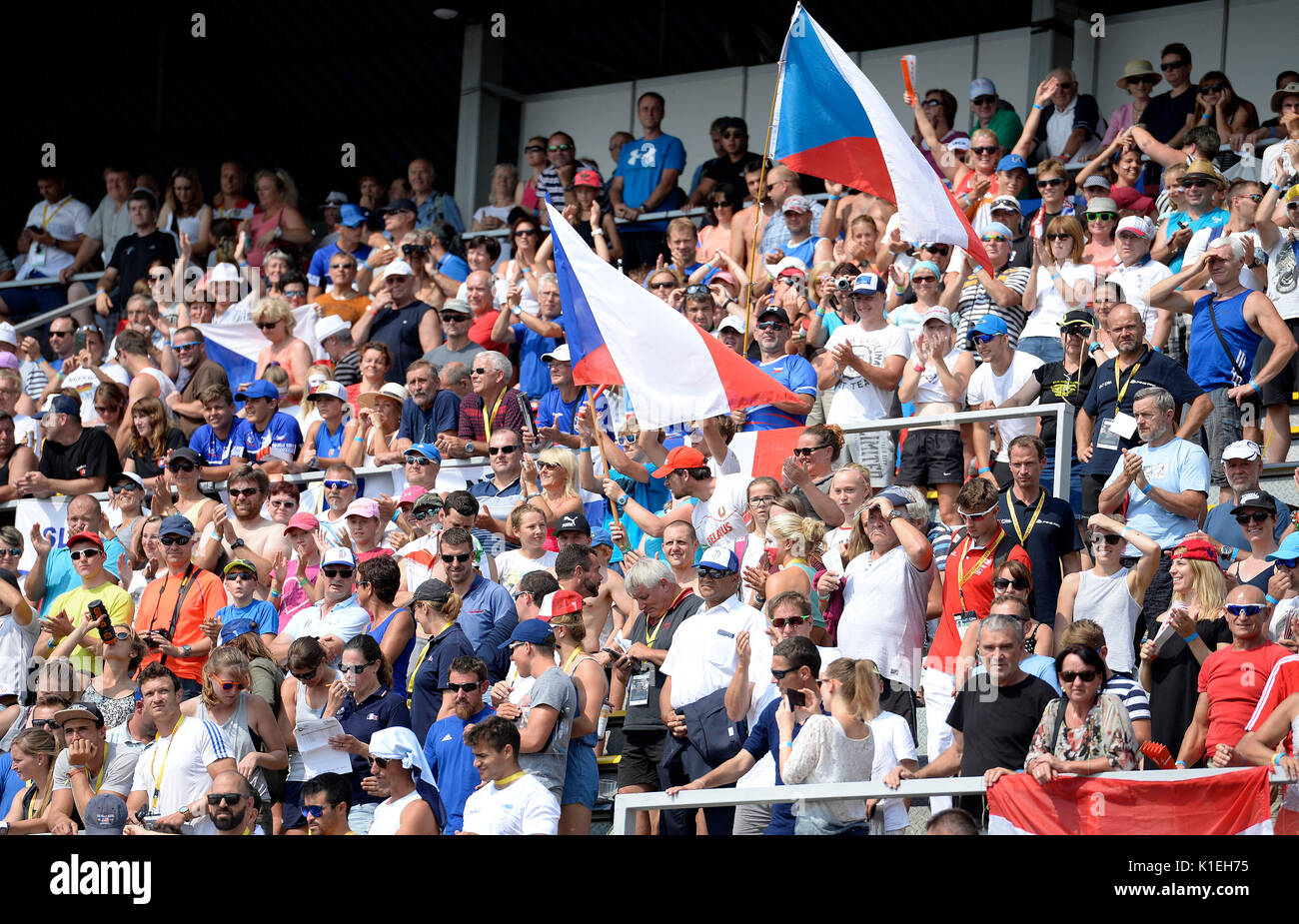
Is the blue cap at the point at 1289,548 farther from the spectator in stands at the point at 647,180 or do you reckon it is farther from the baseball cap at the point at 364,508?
the spectator in stands at the point at 647,180

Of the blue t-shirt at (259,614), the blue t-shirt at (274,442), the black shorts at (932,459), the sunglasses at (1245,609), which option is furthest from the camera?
the blue t-shirt at (274,442)

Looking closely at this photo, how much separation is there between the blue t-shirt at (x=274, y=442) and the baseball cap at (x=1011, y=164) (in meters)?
5.31

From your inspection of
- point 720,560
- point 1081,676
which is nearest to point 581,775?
point 720,560

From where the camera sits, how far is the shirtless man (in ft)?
38.5

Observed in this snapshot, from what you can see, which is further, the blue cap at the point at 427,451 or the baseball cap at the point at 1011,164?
the baseball cap at the point at 1011,164

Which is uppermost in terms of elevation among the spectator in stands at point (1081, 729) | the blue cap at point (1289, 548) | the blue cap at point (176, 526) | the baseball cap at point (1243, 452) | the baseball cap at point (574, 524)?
the baseball cap at point (1243, 452)

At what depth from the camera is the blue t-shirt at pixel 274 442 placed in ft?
44.0

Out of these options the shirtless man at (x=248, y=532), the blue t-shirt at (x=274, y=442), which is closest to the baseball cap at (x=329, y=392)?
the blue t-shirt at (x=274, y=442)

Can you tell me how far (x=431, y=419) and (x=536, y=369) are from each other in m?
1.05

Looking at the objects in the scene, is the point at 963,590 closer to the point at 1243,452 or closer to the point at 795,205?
the point at 1243,452

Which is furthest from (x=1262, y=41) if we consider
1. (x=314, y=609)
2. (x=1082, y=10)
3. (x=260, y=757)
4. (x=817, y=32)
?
(x=260, y=757)

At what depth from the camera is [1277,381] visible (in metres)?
11.0

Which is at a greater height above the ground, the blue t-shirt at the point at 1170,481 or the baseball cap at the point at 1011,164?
the baseball cap at the point at 1011,164
